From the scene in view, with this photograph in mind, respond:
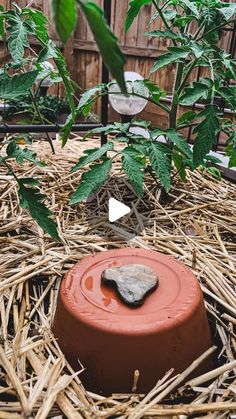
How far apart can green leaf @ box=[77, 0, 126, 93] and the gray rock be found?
60cm

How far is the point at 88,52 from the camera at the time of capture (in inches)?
242

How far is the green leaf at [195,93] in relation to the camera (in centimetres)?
110

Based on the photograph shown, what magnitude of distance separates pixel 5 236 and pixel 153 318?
62 centimetres

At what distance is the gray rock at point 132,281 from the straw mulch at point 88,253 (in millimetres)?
159

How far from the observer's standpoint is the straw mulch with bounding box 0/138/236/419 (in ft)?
2.20

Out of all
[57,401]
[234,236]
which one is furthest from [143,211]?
[57,401]

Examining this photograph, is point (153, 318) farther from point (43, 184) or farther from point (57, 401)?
point (43, 184)

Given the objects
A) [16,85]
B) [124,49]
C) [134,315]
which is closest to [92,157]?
[16,85]

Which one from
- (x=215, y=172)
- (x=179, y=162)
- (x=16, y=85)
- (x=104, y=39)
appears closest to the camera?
(x=104, y=39)

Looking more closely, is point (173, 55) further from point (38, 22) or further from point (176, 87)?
point (38, 22)

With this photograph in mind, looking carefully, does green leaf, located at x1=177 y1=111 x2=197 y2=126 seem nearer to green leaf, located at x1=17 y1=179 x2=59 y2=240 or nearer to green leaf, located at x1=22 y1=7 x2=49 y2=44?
green leaf, located at x1=22 y1=7 x2=49 y2=44

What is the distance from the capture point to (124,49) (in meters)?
5.91

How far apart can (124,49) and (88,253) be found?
5.46 m

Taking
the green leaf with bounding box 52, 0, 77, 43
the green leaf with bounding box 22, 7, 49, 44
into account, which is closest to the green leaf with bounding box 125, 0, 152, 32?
the green leaf with bounding box 22, 7, 49, 44
